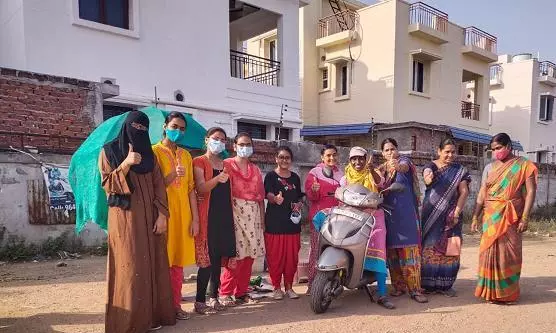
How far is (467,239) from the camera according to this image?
30.3ft

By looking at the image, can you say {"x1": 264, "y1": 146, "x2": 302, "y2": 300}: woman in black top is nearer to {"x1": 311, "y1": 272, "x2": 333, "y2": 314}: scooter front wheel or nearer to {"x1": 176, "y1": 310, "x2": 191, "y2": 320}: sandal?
{"x1": 311, "y1": 272, "x2": 333, "y2": 314}: scooter front wheel

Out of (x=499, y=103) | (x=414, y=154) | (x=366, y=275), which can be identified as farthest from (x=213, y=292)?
(x=499, y=103)

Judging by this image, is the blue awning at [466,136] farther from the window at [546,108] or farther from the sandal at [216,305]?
the sandal at [216,305]

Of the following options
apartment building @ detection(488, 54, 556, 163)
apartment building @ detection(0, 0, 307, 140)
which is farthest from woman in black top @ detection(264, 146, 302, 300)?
apartment building @ detection(488, 54, 556, 163)

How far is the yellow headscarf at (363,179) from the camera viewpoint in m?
4.14

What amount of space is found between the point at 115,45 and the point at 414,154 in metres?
7.87

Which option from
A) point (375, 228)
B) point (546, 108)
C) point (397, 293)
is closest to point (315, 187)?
point (375, 228)

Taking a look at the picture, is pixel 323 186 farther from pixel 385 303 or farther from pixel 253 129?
pixel 253 129

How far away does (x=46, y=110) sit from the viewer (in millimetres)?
6859

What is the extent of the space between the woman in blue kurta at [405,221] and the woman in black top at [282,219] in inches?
37.8

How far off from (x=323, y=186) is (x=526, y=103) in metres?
22.0

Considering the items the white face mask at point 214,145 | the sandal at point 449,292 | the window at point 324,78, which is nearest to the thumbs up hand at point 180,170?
the white face mask at point 214,145

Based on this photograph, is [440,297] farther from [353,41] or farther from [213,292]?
[353,41]

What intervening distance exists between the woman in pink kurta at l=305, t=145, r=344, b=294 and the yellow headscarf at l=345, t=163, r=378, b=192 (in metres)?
0.20
